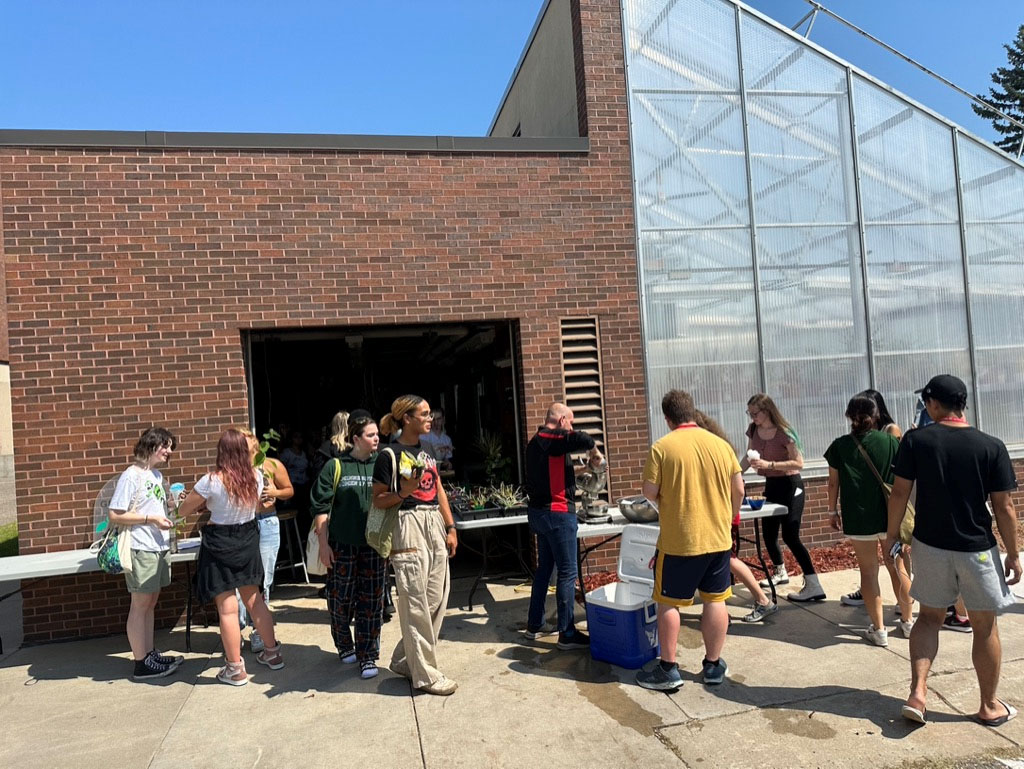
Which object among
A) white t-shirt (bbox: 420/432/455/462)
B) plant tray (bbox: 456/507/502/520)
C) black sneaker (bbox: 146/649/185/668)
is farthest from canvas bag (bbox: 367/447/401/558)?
white t-shirt (bbox: 420/432/455/462)

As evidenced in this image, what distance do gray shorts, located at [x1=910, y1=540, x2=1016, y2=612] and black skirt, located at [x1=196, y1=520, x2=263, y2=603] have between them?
4121 millimetres

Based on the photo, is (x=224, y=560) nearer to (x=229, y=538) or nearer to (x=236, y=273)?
(x=229, y=538)

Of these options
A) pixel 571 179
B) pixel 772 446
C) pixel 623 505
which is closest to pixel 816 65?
pixel 571 179

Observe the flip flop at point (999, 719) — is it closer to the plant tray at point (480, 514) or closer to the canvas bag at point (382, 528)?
the canvas bag at point (382, 528)

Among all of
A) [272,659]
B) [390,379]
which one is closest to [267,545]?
[272,659]

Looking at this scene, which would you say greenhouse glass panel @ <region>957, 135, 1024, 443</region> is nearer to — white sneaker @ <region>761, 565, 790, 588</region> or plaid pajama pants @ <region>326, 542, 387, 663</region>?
white sneaker @ <region>761, 565, 790, 588</region>

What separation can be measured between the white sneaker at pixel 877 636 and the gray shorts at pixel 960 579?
3.96 ft

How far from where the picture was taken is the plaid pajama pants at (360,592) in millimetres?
4801

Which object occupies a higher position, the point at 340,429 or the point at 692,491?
the point at 340,429

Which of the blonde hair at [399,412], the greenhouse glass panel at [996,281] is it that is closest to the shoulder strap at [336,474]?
the blonde hair at [399,412]

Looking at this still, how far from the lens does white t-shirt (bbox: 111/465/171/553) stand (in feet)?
16.1

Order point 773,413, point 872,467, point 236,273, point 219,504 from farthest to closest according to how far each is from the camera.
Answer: point 236,273
point 773,413
point 872,467
point 219,504

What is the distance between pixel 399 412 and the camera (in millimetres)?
4500

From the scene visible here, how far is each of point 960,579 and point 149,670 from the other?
5.22 m
